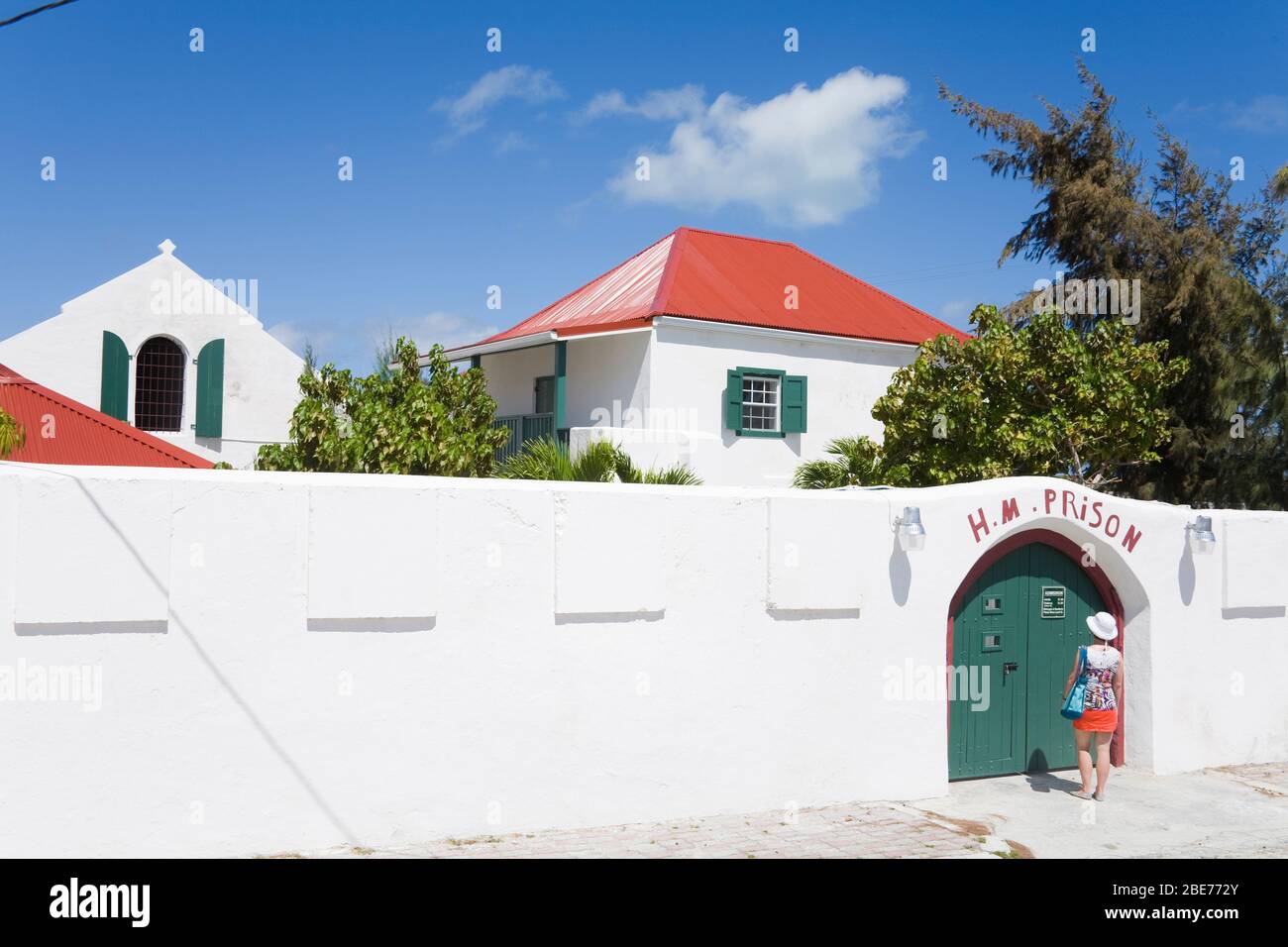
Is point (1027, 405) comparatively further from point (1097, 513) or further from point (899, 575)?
point (899, 575)

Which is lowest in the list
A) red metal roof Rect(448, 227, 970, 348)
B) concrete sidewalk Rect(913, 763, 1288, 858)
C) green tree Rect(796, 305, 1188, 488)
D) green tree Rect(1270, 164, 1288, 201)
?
concrete sidewalk Rect(913, 763, 1288, 858)

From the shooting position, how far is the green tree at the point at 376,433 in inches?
548

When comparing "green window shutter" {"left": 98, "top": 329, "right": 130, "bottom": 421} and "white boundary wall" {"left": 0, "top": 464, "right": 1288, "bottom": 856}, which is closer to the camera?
"white boundary wall" {"left": 0, "top": 464, "right": 1288, "bottom": 856}

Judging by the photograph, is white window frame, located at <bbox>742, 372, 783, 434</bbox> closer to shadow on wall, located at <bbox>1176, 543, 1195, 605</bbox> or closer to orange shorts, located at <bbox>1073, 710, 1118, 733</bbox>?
shadow on wall, located at <bbox>1176, 543, 1195, 605</bbox>

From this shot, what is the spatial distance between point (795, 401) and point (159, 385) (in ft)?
39.1

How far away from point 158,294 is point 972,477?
1491 cm

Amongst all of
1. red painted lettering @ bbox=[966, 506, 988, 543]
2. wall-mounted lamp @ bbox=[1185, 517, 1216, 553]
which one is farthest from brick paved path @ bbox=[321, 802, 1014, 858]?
wall-mounted lamp @ bbox=[1185, 517, 1216, 553]

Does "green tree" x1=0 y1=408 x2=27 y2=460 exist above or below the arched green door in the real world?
above

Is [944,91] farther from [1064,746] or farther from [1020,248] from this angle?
[1064,746]

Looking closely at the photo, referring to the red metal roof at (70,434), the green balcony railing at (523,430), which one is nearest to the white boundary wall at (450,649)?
the red metal roof at (70,434)

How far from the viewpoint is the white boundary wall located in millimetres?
7301

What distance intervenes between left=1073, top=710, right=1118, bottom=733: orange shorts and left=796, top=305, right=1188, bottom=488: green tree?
6.21 meters

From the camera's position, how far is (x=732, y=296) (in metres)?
21.3

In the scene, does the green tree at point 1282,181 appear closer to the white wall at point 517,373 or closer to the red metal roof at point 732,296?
the red metal roof at point 732,296
